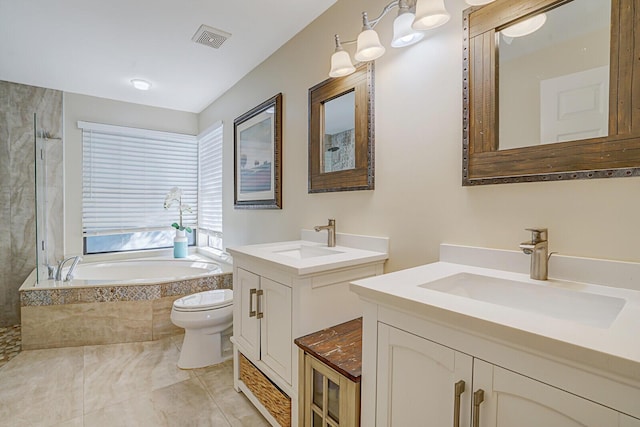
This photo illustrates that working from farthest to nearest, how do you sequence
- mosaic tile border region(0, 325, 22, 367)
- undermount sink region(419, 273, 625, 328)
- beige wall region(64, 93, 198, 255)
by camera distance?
beige wall region(64, 93, 198, 255) < mosaic tile border region(0, 325, 22, 367) < undermount sink region(419, 273, 625, 328)

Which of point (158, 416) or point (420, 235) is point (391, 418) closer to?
point (420, 235)

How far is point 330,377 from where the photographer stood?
1.13 metres

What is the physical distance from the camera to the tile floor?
5.41ft

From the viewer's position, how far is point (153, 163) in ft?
12.6

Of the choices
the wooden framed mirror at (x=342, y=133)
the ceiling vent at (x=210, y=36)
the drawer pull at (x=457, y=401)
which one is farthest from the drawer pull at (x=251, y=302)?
the ceiling vent at (x=210, y=36)

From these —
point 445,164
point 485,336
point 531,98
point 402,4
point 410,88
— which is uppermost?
point 402,4

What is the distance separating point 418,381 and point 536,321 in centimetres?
35

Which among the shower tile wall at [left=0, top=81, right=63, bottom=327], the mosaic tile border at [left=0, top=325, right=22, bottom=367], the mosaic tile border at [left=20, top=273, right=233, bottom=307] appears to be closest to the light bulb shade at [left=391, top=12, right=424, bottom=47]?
the mosaic tile border at [left=20, top=273, right=233, bottom=307]

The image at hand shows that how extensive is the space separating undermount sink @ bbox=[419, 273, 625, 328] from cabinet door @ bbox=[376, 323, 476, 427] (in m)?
0.21

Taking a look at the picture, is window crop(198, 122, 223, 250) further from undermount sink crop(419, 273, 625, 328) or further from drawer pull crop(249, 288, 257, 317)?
undermount sink crop(419, 273, 625, 328)

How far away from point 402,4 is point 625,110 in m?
0.94

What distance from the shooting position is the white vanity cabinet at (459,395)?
586mm

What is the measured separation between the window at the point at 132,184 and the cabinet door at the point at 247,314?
2.61 meters

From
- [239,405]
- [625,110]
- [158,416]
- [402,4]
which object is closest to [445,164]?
[625,110]
